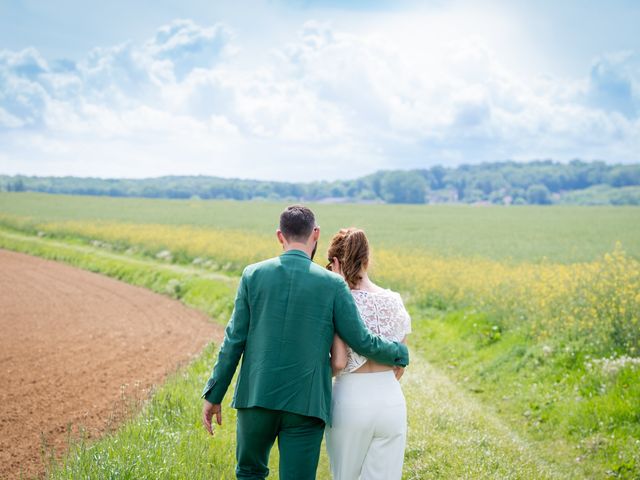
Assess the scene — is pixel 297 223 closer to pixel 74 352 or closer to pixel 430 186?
pixel 74 352

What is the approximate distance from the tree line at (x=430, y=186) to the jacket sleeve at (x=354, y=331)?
108912 millimetres

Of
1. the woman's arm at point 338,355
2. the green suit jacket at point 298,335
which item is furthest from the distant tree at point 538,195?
the green suit jacket at point 298,335

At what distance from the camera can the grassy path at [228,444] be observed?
207 inches

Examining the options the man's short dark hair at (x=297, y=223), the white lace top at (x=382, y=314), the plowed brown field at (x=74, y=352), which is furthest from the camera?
the plowed brown field at (x=74, y=352)

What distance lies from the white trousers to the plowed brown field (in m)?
3.06

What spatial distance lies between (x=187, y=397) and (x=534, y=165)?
7221 inches

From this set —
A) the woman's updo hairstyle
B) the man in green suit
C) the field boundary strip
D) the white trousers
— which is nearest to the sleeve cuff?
the man in green suit

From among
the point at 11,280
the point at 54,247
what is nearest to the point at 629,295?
the point at 11,280

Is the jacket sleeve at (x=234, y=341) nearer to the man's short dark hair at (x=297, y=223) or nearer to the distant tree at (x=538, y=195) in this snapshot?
the man's short dark hair at (x=297, y=223)

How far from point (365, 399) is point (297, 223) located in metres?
1.20

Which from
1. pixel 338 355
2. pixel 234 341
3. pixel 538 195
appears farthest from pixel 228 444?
pixel 538 195

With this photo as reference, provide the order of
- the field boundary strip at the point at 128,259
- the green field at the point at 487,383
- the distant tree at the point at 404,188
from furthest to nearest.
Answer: the distant tree at the point at 404,188, the field boundary strip at the point at 128,259, the green field at the point at 487,383

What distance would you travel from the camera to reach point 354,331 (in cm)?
384

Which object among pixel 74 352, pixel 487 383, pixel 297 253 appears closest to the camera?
pixel 297 253
